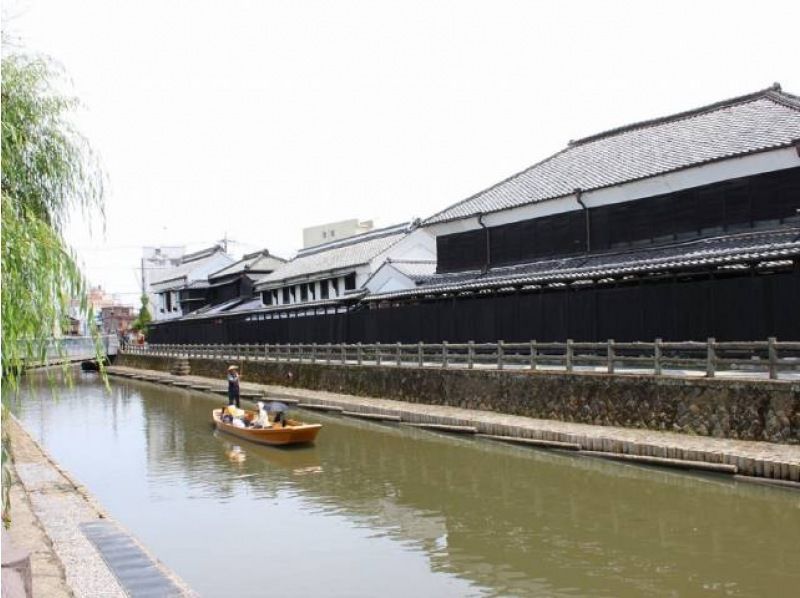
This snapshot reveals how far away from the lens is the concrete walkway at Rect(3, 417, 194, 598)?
364 inches

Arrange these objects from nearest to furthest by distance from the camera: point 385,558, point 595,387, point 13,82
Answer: point 13,82 → point 385,558 → point 595,387

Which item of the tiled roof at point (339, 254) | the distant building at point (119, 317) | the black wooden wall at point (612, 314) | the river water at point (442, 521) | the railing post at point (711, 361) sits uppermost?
the tiled roof at point (339, 254)

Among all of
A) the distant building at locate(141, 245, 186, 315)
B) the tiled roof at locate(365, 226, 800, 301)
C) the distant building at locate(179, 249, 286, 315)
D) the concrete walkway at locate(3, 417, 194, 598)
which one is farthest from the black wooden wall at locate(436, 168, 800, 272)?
the distant building at locate(141, 245, 186, 315)

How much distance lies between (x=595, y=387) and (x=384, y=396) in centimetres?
1135

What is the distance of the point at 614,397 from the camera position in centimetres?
1977

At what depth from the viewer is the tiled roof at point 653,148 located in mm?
23828

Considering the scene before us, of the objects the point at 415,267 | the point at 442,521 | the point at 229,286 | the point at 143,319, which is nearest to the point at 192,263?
the point at 229,286

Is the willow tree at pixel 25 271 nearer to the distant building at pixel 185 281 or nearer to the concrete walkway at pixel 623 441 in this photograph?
the concrete walkway at pixel 623 441

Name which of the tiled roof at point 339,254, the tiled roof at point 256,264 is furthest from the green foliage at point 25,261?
the tiled roof at point 256,264

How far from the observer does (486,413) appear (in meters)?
23.9

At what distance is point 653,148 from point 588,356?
10.6 m

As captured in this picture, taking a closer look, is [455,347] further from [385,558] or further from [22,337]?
[22,337]

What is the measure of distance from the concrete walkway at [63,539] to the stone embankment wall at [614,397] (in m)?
11.7

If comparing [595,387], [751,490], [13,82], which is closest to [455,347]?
[595,387]
